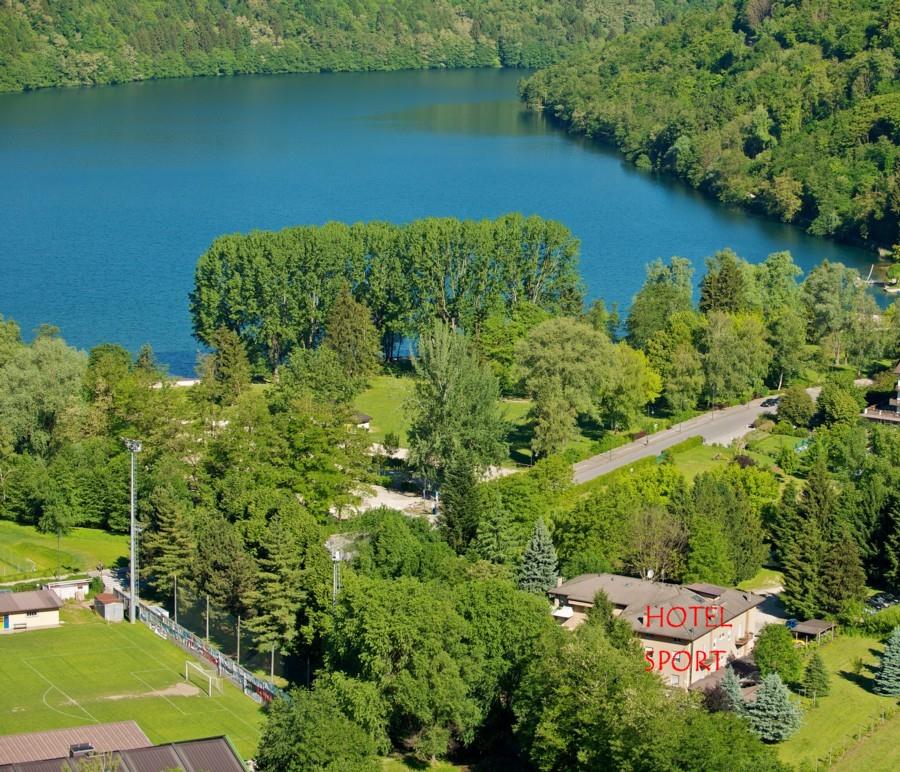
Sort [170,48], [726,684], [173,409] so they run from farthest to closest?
[170,48]
[173,409]
[726,684]

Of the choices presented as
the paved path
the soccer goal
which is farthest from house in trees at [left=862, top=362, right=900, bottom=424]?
the soccer goal

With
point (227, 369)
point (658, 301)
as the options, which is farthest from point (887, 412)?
point (227, 369)

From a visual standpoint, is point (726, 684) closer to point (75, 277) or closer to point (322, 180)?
point (75, 277)

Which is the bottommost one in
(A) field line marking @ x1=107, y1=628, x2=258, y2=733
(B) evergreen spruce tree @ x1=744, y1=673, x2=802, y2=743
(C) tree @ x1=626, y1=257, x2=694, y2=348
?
(A) field line marking @ x1=107, y1=628, x2=258, y2=733

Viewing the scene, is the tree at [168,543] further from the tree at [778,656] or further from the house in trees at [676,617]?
the tree at [778,656]

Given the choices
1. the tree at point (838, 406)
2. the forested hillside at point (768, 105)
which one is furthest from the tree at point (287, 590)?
the forested hillside at point (768, 105)

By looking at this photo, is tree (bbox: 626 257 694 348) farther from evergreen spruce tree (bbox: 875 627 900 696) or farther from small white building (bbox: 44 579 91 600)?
small white building (bbox: 44 579 91 600)

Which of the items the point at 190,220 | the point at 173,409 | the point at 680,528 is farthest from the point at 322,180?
the point at 680,528
